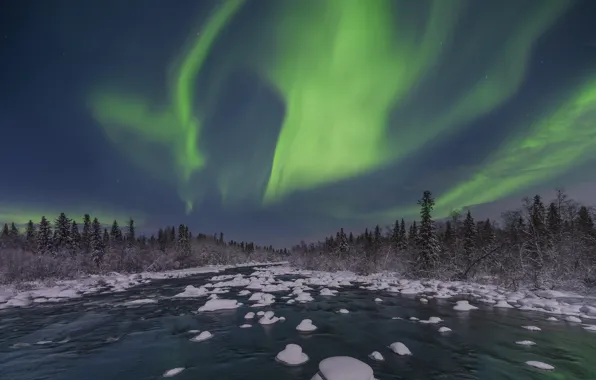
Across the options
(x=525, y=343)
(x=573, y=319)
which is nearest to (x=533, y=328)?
(x=525, y=343)

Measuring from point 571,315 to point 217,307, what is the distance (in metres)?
20.3

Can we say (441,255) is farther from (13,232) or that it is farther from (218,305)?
(13,232)

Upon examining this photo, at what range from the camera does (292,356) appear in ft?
30.4

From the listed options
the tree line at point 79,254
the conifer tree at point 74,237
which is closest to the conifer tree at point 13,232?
the tree line at point 79,254

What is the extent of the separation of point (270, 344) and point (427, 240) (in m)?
31.2

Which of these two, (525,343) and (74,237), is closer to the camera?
(525,343)

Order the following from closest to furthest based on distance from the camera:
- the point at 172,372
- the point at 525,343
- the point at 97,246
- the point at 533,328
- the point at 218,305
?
1. the point at 172,372
2. the point at 525,343
3. the point at 533,328
4. the point at 218,305
5. the point at 97,246

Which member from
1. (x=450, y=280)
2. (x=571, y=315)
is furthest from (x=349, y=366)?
(x=450, y=280)

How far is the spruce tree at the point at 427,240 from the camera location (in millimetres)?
36297

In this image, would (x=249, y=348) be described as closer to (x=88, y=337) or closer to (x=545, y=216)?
(x=88, y=337)

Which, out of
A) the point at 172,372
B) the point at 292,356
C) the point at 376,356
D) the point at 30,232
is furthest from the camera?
the point at 30,232

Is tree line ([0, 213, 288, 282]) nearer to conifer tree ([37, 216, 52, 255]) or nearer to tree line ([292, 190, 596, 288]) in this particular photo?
conifer tree ([37, 216, 52, 255])

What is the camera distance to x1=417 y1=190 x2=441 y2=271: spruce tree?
36297 mm

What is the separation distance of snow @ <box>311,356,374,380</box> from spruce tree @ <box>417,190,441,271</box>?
32.3 metres
